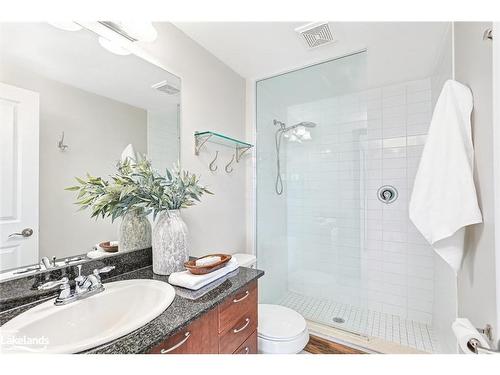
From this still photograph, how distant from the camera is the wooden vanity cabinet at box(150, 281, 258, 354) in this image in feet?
2.41

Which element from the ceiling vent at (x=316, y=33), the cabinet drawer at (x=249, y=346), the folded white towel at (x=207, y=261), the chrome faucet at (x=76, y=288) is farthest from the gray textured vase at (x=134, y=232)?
the ceiling vent at (x=316, y=33)

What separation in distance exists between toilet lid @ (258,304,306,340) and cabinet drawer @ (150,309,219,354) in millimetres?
608

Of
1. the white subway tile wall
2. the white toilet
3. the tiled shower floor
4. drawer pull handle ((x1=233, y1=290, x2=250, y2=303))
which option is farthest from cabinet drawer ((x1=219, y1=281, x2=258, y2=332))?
the white subway tile wall

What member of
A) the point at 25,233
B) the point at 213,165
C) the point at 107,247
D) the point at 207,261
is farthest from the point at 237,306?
the point at 213,165

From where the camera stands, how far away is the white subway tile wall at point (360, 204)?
1.99 meters

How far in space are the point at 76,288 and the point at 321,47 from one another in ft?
6.48

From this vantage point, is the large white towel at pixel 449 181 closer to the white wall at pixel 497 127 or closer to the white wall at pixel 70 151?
the white wall at pixel 497 127

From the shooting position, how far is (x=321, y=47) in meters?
1.60

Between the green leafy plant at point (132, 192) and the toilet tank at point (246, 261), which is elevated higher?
the green leafy plant at point (132, 192)

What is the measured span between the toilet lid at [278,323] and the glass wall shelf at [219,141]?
4.04 ft

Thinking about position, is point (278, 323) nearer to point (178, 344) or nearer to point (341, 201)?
point (178, 344)
